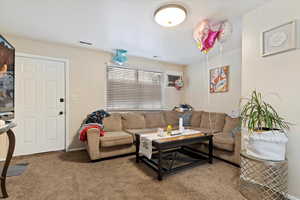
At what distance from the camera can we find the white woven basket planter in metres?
1.46

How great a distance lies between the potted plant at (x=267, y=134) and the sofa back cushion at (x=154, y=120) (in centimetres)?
235

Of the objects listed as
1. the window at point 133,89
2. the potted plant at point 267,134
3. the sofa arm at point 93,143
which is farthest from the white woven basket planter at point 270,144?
the window at point 133,89

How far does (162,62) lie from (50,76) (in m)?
2.99

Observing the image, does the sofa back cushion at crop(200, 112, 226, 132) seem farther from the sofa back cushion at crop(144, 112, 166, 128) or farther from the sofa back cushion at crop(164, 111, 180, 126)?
the sofa back cushion at crop(144, 112, 166, 128)

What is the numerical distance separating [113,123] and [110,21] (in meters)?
2.08

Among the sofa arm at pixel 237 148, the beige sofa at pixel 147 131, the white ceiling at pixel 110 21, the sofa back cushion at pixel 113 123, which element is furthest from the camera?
the sofa back cushion at pixel 113 123

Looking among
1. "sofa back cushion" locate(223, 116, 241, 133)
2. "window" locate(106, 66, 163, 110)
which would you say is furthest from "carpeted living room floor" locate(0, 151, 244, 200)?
"window" locate(106, 66, 163, 110)

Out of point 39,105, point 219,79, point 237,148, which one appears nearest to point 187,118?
point 219,79

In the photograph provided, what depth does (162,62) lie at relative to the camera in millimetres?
4406

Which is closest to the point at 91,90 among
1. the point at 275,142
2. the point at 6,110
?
the point at 6,110

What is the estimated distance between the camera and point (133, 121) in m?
3.50

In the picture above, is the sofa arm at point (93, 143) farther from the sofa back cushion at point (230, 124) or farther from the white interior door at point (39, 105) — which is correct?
the sofa back cushion at point (230, 124)

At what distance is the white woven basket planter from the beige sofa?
0.82 m

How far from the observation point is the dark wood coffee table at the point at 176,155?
2040 millimetres
